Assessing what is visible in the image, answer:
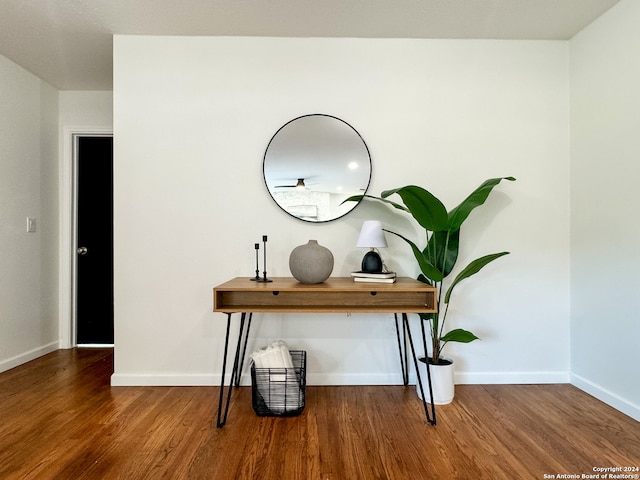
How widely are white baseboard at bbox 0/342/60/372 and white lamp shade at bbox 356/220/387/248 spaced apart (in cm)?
274

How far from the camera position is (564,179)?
254 cm

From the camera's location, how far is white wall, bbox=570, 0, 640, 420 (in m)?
2.05

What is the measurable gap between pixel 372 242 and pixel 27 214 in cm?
278

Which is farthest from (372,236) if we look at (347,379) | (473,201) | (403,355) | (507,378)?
(507,378)

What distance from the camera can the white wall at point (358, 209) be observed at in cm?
251

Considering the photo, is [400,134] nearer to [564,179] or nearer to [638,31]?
[564,179]

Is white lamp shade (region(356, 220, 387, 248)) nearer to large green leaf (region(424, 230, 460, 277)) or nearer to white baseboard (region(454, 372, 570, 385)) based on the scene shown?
large green leaf (region(424, 230, 460, 277))

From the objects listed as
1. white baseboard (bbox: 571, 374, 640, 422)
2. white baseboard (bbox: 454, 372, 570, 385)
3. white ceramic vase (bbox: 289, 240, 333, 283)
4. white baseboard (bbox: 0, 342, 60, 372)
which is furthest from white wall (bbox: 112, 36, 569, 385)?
white baseboard (bbox: 0, 342, 60, 372)

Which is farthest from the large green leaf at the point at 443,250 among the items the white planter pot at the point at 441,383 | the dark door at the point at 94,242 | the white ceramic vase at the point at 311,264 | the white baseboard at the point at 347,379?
the dark door at the point at 94,242

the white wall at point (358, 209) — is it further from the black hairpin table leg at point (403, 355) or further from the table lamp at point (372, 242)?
the table lamp at point (372, 242)

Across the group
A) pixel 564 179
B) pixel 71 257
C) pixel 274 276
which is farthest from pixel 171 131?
pixel 564 179

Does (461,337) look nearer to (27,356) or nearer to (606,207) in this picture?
(606,207)

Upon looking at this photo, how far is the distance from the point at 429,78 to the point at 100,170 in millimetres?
2937

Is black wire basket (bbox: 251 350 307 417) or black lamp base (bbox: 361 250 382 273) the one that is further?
black lamp base (bbox: 361 250 382 273)
